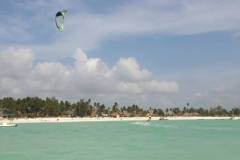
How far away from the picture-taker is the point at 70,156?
42625 millimetres

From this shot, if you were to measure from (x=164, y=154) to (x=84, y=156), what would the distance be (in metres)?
8.17

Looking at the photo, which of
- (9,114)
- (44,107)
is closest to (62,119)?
(44,107)

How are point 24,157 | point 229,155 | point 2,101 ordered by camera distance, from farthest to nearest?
point 2,101
point 229,155
point 24,157

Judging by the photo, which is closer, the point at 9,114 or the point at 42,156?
the point at 42,156

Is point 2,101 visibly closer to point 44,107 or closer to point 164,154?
point 44,107

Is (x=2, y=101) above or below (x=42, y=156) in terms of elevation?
above

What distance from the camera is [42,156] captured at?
141 feet

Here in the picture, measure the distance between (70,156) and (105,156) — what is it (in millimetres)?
3175

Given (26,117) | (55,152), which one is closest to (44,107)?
(26,117)

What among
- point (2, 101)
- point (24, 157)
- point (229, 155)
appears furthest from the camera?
point (2, 101)

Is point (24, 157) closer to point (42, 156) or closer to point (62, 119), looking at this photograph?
point (42, 156)

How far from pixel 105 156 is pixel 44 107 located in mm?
159346

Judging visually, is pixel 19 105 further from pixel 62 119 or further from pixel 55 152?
pixel 55 152

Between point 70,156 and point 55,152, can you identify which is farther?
point 55,152
